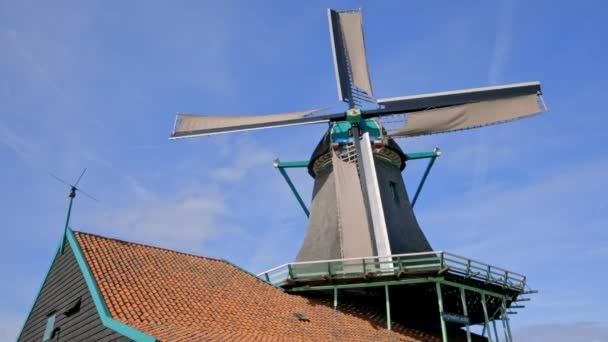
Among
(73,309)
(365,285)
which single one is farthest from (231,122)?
(73,309)

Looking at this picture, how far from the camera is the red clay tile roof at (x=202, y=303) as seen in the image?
1240 cm

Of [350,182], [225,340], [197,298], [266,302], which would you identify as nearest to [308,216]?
[350,182]

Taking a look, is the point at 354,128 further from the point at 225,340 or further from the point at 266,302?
the point at 225,340

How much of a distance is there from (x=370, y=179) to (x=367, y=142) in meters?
1.74

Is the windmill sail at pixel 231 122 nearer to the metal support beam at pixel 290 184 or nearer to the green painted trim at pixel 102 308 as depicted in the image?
the metal support beam at pixel 290 184

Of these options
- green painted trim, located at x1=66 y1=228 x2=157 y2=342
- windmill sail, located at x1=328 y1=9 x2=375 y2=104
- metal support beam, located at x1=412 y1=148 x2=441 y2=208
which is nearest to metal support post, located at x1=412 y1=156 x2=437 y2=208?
metal support beam, located at x1=412 y1=148 x2=441 y2=208

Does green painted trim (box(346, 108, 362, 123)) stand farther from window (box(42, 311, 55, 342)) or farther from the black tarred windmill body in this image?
window (box(42, 311, 55, 342))

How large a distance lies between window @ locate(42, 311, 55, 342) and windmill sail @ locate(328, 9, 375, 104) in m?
14.7

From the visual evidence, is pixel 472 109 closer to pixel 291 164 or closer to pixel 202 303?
pixel 291 164

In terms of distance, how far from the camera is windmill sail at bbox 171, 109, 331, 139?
861 inches

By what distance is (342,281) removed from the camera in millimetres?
17812

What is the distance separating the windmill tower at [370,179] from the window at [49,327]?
23.1 ft

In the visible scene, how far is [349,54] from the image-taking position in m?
25.3

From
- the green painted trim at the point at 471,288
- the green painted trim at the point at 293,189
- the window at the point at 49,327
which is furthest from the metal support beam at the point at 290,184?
the window at the point at 49,327
